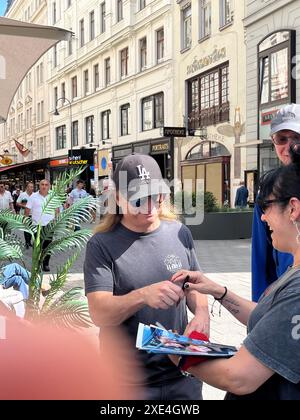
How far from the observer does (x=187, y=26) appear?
24.1 metres

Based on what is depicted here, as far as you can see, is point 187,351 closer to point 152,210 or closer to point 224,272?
point 152,210

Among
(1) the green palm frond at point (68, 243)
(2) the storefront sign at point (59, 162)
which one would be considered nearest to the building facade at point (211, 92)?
(2) the storefront sign at point (59, 162)

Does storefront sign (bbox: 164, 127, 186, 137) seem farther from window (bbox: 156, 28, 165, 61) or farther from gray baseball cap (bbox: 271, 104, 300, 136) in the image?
gray baseball cap (bbox: 271, 104, 300, 136)

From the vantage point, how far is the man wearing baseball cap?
83.4 inches

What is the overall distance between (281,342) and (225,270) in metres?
7.85

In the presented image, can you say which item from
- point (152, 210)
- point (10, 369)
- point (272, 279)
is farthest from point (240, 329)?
point (10, 369)

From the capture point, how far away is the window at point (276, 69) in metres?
16.8

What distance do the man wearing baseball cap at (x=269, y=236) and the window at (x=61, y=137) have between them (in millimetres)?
37436

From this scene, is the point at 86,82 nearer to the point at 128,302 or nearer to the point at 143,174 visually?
the point at 143,174

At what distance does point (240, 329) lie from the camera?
497cm

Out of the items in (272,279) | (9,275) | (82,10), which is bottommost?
(9,275)

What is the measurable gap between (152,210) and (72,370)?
36.3 inches

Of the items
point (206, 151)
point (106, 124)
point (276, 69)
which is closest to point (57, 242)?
point (276, 69)

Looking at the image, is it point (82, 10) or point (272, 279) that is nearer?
point (272, 279)
